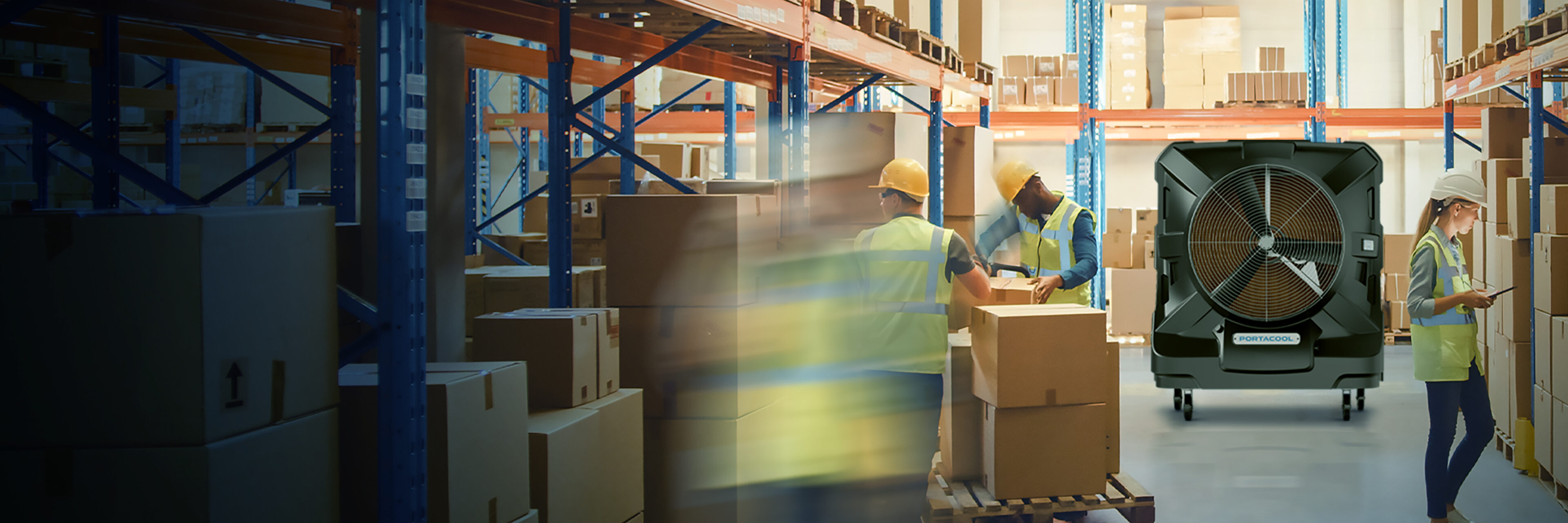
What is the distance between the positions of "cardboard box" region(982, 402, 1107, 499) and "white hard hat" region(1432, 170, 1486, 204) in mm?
1433

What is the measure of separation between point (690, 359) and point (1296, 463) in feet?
14.1

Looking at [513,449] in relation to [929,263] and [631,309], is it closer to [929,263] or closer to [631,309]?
[631,309]

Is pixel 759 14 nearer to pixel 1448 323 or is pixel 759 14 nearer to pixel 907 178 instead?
pixel 907 178

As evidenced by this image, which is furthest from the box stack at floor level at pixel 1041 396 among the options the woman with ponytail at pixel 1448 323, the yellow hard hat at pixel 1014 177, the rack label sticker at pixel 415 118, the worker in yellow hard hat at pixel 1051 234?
the rack label sticker at pixel 415 118

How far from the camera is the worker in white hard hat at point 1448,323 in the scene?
13.4ft

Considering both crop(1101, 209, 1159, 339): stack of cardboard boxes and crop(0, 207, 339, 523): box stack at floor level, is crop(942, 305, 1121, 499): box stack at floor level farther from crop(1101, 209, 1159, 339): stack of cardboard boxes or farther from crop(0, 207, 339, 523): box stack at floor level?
crop(1101, 209, 1159, 339): stack of cardboard boxes

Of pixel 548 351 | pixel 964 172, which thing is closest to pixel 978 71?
pixel 964 172

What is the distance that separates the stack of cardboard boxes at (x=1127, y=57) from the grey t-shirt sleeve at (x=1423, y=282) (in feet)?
30.1

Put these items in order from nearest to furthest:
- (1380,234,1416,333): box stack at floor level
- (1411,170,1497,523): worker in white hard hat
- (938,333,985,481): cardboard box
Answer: (1411,170,1497,523): worker in white hard hat, (938,333,985,481): cardboard box, (1380,234,1416,333): box stack at floor level

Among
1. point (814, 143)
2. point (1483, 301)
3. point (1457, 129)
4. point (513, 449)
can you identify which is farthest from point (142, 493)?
point (1457, 129)

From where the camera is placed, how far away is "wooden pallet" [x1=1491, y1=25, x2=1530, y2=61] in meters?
6.20

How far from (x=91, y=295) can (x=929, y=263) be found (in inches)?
111

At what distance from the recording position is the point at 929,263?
4.09 metres

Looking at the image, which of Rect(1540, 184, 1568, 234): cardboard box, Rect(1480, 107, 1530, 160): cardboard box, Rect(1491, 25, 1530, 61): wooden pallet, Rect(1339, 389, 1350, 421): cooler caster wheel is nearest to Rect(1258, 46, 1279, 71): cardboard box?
Rect(1491, 25, 1530, 61): wooden pallet
